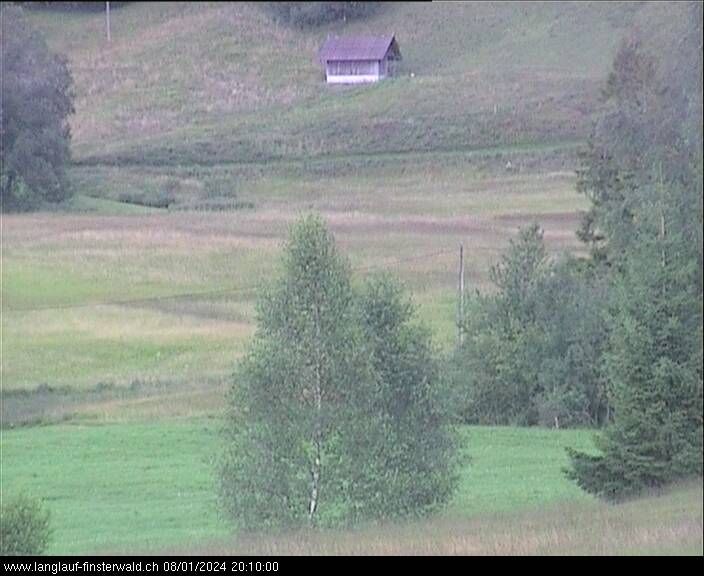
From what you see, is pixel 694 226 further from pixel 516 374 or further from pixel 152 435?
pixel 516 374

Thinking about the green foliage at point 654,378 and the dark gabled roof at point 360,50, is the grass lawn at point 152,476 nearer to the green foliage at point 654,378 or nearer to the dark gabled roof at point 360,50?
the green foliage at point 654,378

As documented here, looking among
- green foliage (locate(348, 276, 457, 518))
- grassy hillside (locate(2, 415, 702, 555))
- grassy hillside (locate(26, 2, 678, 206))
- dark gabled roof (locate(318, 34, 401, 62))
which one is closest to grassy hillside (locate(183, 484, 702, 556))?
grassy hillside (locate(2, 415, 702, 555))

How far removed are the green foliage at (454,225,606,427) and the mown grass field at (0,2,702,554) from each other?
107 centimetres

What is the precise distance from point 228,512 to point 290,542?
354 cm

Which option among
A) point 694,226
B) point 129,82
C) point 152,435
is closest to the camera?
point 694,226

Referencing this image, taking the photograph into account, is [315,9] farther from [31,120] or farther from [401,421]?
[31,120]

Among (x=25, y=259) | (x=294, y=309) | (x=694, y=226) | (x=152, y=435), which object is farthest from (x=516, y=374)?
(x=694, y=226)

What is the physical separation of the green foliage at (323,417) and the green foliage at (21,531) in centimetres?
326

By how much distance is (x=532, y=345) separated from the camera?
2855 centimetres

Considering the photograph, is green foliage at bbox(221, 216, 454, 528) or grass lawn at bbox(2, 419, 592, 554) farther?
grass lawn at bbox(2, 419, 592, 554)

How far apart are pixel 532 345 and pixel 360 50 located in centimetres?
698

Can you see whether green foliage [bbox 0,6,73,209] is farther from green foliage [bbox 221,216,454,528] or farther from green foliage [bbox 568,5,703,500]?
green foliage [bbox 568,5,703,500]

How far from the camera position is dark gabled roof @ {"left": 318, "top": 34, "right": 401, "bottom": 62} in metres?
22.9

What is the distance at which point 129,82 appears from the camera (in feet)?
106
